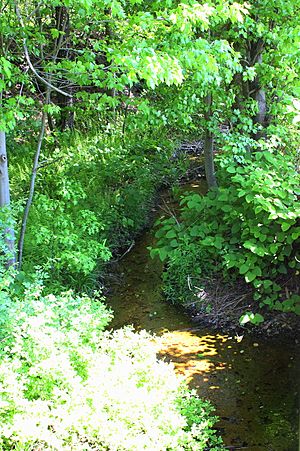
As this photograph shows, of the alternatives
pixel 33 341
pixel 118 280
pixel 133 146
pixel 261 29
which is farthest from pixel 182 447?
pixel 133 146

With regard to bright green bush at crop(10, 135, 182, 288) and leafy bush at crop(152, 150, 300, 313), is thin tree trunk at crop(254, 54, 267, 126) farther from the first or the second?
bright green bush at crop(10, 135, 182, 288)

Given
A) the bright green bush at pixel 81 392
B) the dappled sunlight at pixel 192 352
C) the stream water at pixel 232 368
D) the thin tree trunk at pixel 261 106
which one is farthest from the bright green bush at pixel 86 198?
the thin tree trunk at pixel 261 106

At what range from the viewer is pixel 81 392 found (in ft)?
10.8

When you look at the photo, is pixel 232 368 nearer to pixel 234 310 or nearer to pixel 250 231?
pixel 234 310

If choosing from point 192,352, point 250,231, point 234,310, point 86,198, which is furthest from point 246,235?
point 86,198

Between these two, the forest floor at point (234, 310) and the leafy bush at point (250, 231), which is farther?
the forest floor at point (234, 310)

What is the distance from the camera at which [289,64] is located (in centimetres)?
A: 555

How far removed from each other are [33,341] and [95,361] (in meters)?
0.44

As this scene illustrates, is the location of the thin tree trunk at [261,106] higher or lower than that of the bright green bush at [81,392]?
higher

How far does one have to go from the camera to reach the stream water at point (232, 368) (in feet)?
13.3

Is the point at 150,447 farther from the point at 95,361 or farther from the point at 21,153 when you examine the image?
the point at 21,153

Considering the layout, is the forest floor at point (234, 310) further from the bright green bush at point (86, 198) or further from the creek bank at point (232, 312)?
the bright green bush at point (86, 198)

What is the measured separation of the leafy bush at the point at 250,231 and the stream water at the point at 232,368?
466mm

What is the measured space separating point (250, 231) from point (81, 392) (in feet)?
8.81
